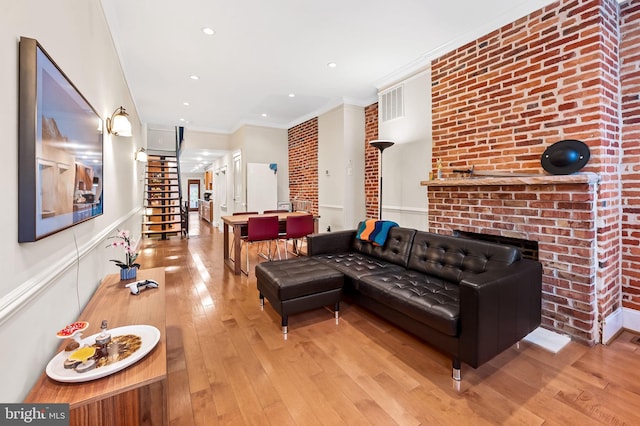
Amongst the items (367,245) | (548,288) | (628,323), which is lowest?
(628,323)

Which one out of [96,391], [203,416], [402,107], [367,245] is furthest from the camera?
[402,107]

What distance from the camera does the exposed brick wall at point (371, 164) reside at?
5074 millimetres

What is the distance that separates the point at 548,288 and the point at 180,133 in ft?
27.2

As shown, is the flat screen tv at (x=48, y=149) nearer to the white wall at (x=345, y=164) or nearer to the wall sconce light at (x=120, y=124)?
the wall sconce light at (x=120, y=124)

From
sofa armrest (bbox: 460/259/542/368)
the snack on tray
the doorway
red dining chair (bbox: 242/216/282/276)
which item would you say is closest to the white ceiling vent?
red dining chair (bbox: 242/216/282/276)

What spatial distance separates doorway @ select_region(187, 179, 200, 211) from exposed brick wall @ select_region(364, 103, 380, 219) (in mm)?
14433

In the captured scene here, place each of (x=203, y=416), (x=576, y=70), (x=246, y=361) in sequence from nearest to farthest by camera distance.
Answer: (x=203, y=416) → (x=246, y=361) → (x=576, y=70)

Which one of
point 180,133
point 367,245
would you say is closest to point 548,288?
point 367,245

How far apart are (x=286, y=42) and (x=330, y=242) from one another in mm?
2439

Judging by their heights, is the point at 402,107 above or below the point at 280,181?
above

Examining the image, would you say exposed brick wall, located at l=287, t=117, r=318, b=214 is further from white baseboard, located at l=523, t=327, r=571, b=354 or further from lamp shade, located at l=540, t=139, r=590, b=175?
white baseboard, located at l=523, t=327, r=571, b=354

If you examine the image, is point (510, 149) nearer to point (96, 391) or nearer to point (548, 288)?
point (548, 288)

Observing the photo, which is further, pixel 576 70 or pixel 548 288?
pixel 548 288

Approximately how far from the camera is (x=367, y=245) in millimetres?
3424
